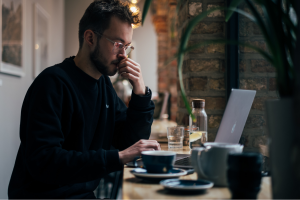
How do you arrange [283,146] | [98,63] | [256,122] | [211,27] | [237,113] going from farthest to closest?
[211,27] → [256,122] → [98,63] → [237,113] → [283,146]

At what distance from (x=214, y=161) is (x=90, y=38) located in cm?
97

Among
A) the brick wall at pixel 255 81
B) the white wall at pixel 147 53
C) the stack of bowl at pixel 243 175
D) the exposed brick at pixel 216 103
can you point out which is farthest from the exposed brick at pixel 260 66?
the white wall at pixel 147 53

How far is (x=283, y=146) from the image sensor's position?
1.89ft

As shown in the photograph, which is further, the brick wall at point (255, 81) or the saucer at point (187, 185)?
the brick wall at point (255, 81)

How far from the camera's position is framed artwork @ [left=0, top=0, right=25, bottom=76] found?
97.5 inches

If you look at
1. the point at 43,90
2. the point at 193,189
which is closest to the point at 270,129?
the point at 193,189

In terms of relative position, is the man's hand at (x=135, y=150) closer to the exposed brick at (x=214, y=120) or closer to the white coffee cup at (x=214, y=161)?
the white coffee cup at (x=214, y=161)

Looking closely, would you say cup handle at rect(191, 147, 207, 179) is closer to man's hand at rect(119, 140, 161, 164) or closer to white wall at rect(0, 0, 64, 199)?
man's hand at rect(119, 140, 161, 164)

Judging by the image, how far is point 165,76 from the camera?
22.7ft

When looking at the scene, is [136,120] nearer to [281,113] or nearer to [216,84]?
[216,84]

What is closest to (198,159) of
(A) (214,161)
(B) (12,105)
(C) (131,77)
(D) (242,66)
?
(A) (214,161)

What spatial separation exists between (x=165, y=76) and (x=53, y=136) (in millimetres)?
5940

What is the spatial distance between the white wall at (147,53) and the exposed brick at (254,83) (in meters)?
5.65

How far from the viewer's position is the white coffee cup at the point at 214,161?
2.47 feet
